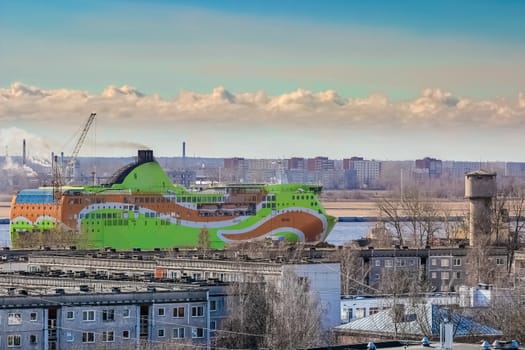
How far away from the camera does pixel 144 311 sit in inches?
1721

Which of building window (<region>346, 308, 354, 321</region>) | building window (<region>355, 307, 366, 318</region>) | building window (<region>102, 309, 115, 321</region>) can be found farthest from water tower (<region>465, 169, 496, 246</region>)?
building window (<region>102, 309, 115, 321</region>)

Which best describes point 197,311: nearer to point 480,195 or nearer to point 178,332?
point 178,332

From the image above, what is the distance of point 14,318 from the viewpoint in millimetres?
41219

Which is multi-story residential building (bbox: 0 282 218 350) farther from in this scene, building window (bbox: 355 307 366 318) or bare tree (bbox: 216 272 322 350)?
building window (bbox: 355 307 366 318)

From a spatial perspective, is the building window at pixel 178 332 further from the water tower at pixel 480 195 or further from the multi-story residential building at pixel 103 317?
the water tower at pixel 480 195

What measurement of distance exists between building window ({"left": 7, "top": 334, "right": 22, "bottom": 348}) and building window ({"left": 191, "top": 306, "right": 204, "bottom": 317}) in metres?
5.17

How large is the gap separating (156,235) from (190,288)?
59.6m

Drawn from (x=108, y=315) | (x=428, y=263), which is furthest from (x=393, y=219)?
(x=108, y=315)

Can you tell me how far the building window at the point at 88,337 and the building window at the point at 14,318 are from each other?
1.65 m

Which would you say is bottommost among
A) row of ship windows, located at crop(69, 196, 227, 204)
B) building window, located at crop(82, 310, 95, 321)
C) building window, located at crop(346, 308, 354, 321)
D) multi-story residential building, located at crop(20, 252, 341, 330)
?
building window, located at crop(346, 308, 354, 321)

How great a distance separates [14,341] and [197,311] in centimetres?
552

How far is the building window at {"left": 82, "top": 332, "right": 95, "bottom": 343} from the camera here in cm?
4225

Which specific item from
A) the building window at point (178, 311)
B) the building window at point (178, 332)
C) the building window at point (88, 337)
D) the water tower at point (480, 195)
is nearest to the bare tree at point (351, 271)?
the water tower at point (480, 195)

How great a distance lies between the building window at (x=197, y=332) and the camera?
147 ft
